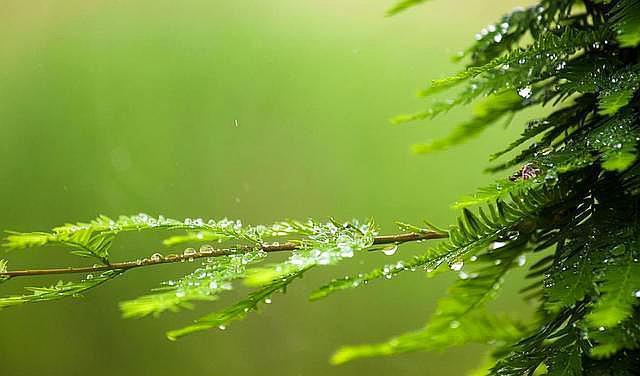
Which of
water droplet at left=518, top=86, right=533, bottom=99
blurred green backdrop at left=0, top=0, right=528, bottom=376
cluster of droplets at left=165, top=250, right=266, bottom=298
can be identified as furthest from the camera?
blurred green backdrop at left=0, top=0, right=528, bottom=376

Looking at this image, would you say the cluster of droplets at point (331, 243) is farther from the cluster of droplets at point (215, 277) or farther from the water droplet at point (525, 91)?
the water droplet at point (525, 91)

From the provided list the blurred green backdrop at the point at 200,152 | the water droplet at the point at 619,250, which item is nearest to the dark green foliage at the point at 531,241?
the water droplet at the point at 619,250

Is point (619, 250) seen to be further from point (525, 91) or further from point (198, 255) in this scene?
point (198, 255)

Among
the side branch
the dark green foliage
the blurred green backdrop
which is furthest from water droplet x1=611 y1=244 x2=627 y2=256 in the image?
the blurred green backdrop

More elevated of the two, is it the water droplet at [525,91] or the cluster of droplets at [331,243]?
the water droplet at [525,91]

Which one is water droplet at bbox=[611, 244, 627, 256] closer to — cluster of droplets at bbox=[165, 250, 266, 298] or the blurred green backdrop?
cluster of droplets at bbox=[165, 250, 266, 298]

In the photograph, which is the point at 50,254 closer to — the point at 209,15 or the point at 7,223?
the point at 7,223

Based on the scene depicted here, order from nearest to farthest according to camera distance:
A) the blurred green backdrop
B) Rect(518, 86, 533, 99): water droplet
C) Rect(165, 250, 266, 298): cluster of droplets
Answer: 1. Rect(165, 250, 266, 298): cluster of droplets
2. Rect(518, 86, 533, 99): water droplet
3. the blurred green backdrop
